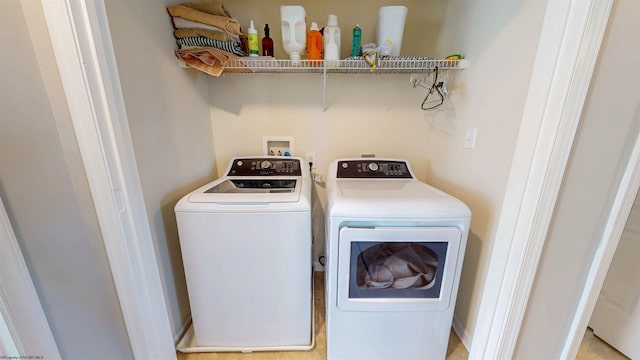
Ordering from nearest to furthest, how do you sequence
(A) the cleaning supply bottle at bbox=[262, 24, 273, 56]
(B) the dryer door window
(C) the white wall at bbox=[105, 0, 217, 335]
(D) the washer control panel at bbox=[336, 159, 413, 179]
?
(C) the white wall at bbox=[105, 0, 217, 335], (B) the dryer door window, (A) the cleaning supply bottle at bbox=[262, 24, 273, 56], (D) the washer control panel at bbox=[336, 159, 413, 179]

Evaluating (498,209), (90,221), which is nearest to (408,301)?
(498,209)

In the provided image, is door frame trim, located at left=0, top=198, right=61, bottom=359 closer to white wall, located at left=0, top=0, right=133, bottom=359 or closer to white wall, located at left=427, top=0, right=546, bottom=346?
white wall, located at left=0, top=0, right=133, bottom=359

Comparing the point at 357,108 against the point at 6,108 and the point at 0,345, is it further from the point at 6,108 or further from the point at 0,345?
the point at 0,345

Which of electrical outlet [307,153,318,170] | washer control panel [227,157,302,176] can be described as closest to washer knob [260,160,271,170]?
washer control panel [227,157,302,176]

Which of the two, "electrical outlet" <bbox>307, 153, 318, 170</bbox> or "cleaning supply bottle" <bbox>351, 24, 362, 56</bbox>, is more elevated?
"cleaning supply bottle" <bbox>351, 24, 362, 56</bbox>

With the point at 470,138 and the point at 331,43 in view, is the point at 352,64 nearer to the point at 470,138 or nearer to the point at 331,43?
the point at 331,43

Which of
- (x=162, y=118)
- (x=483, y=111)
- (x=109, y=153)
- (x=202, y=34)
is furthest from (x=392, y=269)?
(x=202, y=34)

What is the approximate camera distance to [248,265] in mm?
1124

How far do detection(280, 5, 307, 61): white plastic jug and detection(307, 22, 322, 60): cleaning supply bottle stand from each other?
0.11 feet

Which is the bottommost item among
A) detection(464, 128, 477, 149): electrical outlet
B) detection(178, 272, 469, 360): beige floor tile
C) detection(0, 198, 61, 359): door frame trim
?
detection(178, 272, 469, 360): beige floor tile

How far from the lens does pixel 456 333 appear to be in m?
1.40

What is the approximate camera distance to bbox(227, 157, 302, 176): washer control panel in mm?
1517

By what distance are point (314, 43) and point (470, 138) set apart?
41.9 inches

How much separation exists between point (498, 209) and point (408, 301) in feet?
2.06
